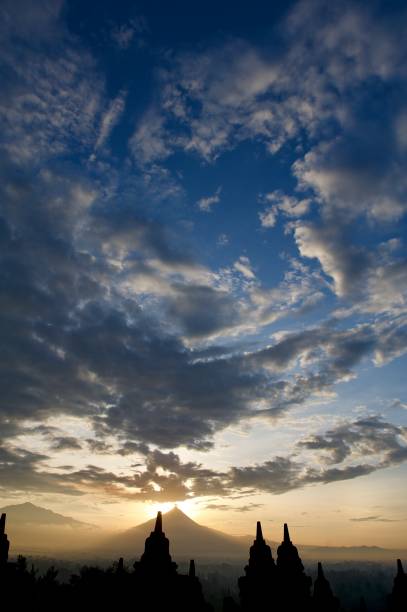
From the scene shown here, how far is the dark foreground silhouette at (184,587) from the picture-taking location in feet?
58.6

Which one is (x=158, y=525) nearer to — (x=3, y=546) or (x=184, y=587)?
(x=184, y=587)

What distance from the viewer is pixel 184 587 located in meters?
18.2

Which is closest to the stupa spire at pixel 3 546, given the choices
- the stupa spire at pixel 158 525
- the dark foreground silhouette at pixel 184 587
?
the dark foreground silhouette at pixel 184 587

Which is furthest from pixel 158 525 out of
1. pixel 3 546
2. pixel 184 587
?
pixel 3 546

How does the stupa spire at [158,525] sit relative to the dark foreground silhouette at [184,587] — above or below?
above

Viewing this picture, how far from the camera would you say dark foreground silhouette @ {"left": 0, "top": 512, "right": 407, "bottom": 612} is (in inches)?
704

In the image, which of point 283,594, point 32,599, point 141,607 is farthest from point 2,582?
point 283,594

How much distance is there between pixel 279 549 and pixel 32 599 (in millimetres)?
12986

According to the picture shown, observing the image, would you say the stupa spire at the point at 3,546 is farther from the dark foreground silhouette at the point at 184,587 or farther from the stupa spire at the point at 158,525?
the stupa spire at the point at 158,525

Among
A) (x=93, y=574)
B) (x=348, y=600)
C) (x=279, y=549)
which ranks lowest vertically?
(x=348, y=600)

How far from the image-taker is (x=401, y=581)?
20.2 metres

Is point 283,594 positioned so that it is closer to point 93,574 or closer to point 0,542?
point 0,542

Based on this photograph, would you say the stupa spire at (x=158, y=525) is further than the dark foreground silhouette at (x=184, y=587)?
Yes

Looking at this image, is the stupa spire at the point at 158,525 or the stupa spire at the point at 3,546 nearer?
the stupa spire at the point at 3,546
